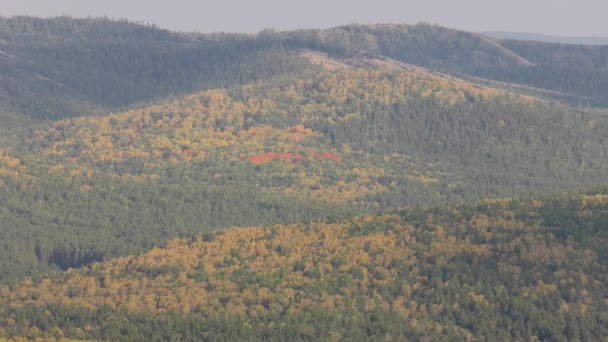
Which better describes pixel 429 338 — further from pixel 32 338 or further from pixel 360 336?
pixel 32 338

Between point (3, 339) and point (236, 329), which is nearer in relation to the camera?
point (3, 339)

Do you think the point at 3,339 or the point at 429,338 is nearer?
the point at 3,339

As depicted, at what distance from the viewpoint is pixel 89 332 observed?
647 ft

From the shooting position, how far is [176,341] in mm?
193500

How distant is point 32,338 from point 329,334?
36619 millimetres

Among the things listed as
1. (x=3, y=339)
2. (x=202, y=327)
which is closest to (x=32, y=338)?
(x=3, y=339)

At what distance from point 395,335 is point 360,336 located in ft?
15.1

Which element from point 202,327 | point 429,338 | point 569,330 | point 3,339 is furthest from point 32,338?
point 569,330

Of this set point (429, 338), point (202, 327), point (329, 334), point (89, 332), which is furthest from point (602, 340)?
point (89, 332)

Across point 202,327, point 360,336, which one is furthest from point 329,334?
point 202,327

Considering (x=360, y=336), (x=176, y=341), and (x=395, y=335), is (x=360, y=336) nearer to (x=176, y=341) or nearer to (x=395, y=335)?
(x=395, y=335)

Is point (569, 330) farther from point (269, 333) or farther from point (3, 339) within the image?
point (3, 339)

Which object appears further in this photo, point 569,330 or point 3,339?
point 569,330

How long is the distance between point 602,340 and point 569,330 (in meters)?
4.52
